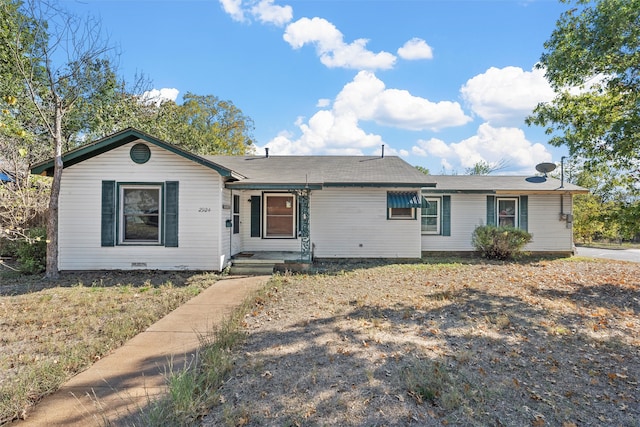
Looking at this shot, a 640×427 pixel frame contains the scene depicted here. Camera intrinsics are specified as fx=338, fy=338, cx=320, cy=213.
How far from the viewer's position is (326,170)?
42.2 ft

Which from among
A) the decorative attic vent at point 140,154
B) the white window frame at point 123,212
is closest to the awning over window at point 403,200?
the white window frame at point 123,212

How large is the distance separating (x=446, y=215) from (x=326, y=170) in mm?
5171

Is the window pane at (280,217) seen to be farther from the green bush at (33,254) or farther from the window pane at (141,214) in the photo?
the green bush at (33,254)

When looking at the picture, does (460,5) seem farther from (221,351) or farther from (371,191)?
(221,351)

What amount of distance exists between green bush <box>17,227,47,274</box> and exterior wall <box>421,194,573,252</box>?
12563mm

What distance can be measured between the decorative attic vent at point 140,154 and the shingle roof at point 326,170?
2468 millimetres

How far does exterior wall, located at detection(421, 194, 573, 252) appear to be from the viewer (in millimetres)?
13562

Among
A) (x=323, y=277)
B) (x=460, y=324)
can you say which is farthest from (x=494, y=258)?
(x=460, y=324)

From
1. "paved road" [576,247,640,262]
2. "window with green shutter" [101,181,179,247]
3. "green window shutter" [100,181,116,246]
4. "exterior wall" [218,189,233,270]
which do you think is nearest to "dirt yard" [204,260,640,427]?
"exterior wall" [218,189,233,270]

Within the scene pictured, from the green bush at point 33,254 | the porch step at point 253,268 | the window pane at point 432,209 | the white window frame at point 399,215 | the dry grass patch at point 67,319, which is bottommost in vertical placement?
the dry grass patch at point 67,319

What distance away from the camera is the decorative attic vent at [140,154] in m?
9.21

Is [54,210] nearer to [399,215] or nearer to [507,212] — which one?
[399,215]

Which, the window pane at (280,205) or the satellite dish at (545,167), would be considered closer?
the window pane at (280,205)

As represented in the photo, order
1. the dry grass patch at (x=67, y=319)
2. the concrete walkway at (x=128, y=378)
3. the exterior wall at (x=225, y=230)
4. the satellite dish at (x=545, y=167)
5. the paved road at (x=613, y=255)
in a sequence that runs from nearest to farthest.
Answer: the concrete walkway at (x=128, y=378) → the dry grass patch at (x=67, y=319) → the exterior wall at (x=225, y=230) → the satellite dish at (x=545, y=167) → the paved road at (x=613, y=255)
